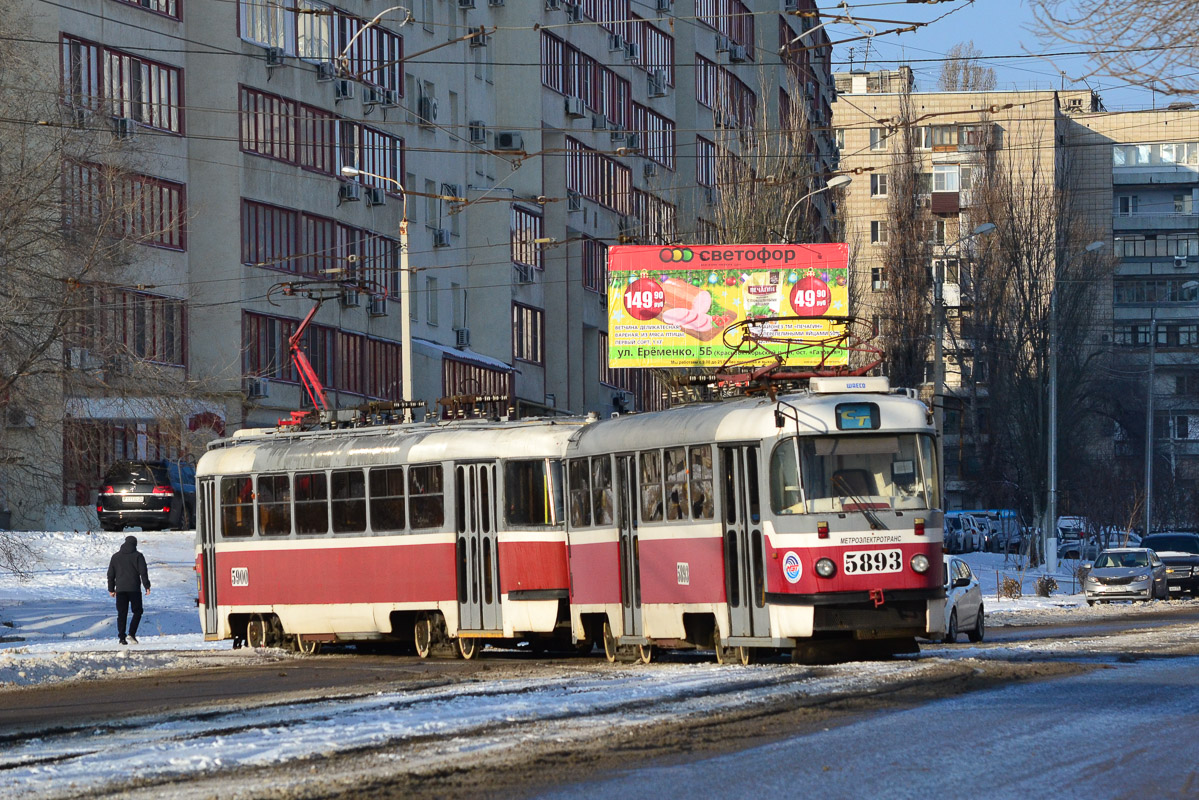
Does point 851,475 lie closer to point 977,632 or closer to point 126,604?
point 977,632

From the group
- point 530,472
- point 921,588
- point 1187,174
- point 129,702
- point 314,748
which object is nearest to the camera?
point 314,748

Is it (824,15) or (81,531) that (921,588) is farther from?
(81,531)

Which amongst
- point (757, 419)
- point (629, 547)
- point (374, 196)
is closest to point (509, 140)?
point (374, 196)

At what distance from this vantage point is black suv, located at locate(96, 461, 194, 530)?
41688 millimetres

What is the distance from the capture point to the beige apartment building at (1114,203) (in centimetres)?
9725

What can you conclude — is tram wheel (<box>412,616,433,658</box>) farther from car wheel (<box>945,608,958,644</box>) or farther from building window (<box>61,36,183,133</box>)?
building window (<box>61,36,183,133</box>)

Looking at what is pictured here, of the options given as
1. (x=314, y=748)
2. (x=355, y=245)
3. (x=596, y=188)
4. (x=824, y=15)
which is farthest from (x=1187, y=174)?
(x=314, y=748)

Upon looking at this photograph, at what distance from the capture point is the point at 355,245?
2028 inches

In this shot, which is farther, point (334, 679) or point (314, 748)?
point (334, 679)

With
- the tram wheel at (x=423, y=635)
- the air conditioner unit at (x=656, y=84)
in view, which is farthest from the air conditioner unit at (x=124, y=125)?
the air conditioner unit at (x=656, y=84)

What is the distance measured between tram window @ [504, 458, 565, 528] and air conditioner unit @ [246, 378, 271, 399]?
24.1m

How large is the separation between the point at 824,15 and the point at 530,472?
53.3 ft

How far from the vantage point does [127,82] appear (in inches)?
1736

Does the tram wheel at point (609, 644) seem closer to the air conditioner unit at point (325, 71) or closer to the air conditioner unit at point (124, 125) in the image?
the air conditioner unit at point (124, 125)
